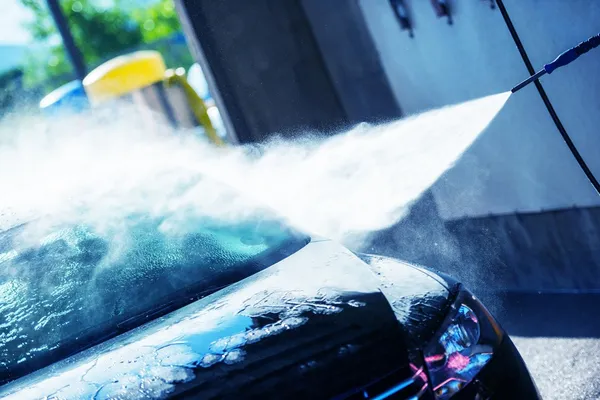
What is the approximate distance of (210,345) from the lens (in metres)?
2.65

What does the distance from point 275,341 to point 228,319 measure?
35 centimetres

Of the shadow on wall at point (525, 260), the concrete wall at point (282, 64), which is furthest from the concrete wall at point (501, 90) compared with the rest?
the concrete wall at point (282, 64)

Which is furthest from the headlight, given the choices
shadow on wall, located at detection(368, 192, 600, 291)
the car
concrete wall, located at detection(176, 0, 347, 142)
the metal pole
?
the metal pole

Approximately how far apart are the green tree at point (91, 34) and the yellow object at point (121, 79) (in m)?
20.8

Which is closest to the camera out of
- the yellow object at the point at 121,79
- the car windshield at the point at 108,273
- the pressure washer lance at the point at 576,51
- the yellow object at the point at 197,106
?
the car windshield at the point at 108,273

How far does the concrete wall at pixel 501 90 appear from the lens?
4.34 meters

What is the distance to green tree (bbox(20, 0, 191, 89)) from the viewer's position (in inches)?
1510

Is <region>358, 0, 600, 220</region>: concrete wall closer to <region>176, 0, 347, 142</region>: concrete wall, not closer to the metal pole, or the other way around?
<region>176, 0, 347, 142</region>: concrete wall

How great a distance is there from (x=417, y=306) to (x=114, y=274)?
151 centimetres

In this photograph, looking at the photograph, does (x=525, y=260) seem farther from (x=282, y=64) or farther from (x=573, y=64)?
(x=282, y=64)

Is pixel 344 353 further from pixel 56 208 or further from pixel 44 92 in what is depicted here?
pixel 44 92

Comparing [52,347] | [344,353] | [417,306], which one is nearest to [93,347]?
[52,347]

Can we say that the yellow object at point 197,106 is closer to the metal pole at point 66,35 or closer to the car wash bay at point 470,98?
the metal pole at point 66,35

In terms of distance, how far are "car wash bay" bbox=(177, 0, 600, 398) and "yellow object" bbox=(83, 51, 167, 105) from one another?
980 centimetres
